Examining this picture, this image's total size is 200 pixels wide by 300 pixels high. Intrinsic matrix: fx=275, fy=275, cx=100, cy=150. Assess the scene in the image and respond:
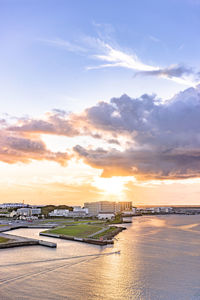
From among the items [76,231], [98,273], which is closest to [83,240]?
[76,231]

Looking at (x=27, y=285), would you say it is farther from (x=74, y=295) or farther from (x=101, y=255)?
(x=101, y=255)

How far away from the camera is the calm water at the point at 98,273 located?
3450 cm

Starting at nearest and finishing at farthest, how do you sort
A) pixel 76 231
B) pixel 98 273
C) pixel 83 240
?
pixel 98 273
pixel 83 240
pixel 76 231

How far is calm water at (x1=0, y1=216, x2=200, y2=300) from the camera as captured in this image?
113ft

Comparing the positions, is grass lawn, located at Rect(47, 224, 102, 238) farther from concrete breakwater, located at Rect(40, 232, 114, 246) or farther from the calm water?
the calm water

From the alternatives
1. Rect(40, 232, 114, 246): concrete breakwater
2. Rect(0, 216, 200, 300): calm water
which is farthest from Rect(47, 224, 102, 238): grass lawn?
Rect(0, 216, 200, 300): calm water

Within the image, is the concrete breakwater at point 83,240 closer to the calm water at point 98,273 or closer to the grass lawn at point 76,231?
the grass lawn at point 76,231

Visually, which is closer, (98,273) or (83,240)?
(98,273)

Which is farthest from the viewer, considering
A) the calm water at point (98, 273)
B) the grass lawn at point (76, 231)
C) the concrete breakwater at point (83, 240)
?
the grass lawn at point (76, 231)

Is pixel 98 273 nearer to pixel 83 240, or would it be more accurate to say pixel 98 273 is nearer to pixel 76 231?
pixel 83 240

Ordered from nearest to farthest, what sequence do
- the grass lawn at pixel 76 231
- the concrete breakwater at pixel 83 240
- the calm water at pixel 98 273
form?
the calm water at pixel 98 273, the concrete breakwater at pixel 83 240, the grass lawn at pixel 76 231

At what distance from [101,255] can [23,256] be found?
51.4 ft

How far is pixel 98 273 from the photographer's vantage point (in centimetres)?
4322

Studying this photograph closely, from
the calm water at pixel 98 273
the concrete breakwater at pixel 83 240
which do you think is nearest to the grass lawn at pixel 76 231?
the concrete breakwater at pixel 83 240
